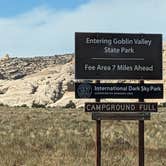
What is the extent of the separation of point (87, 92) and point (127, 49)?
129 centimetres

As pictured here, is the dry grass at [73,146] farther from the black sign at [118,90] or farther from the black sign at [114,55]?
the black sign at [114,55]

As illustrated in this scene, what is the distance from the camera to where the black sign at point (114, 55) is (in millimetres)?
13078

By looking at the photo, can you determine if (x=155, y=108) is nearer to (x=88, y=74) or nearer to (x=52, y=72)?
(x=88, y=74)

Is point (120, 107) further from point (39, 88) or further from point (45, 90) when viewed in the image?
point (39, 88)

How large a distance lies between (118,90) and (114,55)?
0.76m

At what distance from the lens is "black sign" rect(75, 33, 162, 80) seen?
1308cm

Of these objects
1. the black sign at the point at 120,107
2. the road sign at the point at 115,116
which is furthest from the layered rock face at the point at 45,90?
the road sign at the point at 115,116

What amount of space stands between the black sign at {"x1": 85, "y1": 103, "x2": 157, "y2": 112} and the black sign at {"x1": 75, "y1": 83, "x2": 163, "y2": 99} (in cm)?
18

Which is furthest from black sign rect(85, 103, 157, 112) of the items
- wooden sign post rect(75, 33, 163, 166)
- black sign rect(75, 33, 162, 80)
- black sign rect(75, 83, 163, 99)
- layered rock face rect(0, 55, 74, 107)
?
layered rock face rect(0, 55, 74, 107)

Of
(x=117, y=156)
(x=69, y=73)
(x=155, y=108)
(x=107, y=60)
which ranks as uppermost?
(x=69, y=73)

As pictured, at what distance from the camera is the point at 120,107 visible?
13109 mm

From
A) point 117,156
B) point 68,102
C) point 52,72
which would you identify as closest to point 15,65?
point 52,72

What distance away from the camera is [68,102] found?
74.2 metres

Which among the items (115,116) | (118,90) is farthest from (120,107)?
(118,90)
